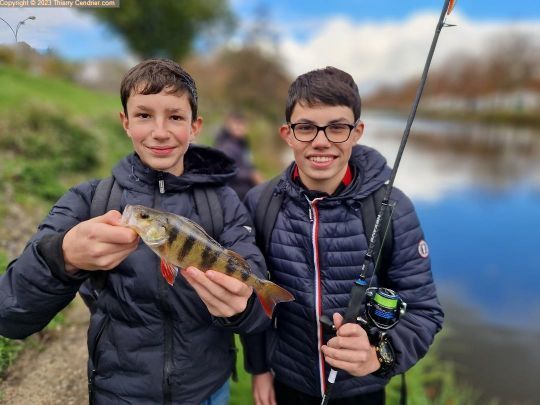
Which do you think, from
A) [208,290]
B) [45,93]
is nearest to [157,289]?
[208,290]

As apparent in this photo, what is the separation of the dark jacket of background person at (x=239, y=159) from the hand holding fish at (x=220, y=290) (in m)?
5.65

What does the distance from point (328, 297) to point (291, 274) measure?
11.2 inches

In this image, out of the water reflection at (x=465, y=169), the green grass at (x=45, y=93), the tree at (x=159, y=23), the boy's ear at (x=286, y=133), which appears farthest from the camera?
the tree at (x=159, y=23)

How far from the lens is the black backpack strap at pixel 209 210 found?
7.04ft

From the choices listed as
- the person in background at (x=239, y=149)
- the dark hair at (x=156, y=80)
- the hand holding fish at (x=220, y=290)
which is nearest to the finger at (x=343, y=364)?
the hand holding fish at (x=220, y=290)

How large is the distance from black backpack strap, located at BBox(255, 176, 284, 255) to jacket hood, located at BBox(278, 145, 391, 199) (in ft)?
0.28

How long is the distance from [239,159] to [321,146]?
611 centimetres

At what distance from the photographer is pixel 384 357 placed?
216 cm

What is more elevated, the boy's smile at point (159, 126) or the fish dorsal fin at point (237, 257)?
the boy's smile at point (159, 126)

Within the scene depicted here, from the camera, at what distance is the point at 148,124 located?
2.03 meters

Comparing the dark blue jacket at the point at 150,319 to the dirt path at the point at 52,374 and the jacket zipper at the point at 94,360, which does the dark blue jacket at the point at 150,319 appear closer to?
the jacket zipper at the point at 94,360

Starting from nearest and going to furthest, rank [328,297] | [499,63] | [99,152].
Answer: [328,297] < [99,152] < [499,63]

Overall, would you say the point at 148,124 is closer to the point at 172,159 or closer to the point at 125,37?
the point at 172,159

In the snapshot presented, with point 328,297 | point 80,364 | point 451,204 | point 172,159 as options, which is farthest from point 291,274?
point 451,204
